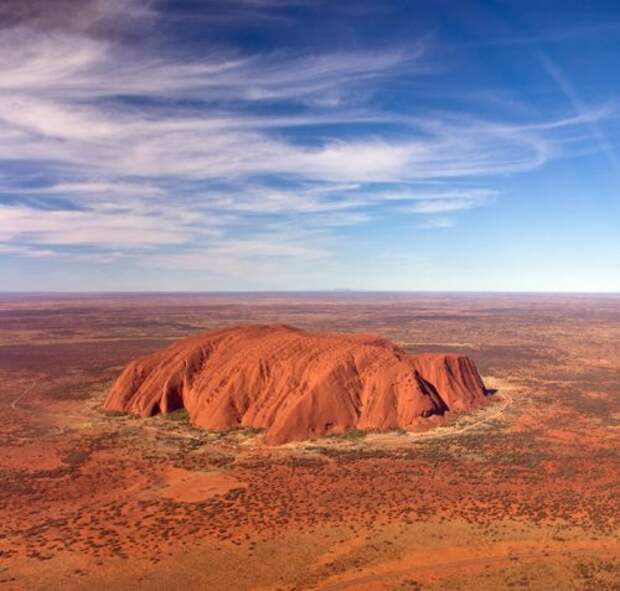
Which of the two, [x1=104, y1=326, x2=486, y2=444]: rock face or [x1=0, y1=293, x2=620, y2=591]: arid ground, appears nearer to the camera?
[x1=0, y1=293, x2=620, y2=591]: arid ground

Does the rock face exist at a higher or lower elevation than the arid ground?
higher

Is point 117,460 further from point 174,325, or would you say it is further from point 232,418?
point 174,325

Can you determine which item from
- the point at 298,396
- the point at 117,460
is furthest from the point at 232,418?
the point at 117,460

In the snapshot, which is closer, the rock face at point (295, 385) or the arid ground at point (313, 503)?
the arid ground at point (313, 503)

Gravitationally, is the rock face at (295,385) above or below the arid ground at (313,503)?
above
